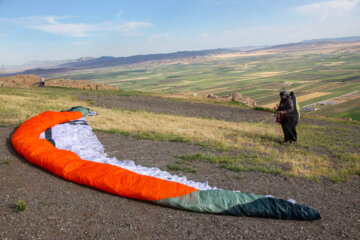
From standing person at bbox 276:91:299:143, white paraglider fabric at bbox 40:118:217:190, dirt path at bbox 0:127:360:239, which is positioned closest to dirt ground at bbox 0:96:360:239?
dirt path at bbox 0:127:360:239

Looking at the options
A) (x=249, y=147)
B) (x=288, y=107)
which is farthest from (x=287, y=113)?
(x=249, y=147)

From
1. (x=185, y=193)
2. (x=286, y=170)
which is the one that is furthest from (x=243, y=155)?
(x=185, y=193)

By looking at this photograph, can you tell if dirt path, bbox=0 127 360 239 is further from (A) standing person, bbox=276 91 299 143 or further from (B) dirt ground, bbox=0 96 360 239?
(A) standing person, bbox=276 91 299 143

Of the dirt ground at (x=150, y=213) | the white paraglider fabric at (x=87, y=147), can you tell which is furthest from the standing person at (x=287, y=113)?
the white paraglider fabric at (x=87, y=147)

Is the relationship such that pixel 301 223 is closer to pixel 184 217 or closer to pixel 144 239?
pixel 184 217

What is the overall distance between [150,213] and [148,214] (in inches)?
2.2

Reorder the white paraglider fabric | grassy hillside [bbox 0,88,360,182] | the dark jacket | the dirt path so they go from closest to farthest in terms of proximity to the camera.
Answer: the dirt path → the white paraglider fabric → grassy hillside [bbox 0,88,360,182] → the dark jacket

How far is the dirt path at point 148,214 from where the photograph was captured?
502 centimetres

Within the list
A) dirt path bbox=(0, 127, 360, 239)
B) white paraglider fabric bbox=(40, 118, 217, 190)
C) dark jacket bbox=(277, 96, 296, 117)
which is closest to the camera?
dirt path bbox=(0, 127, 360, 239)

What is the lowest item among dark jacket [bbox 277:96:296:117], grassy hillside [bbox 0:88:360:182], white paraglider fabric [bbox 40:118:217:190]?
grassy hillside [bbox 0:88:360:182]

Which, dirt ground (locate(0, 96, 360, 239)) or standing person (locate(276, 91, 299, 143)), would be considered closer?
dirt ground (locate(0, 96, 360, 239))

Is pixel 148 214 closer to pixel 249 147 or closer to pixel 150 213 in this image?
pixel 150 213

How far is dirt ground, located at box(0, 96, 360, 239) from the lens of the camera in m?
5.02

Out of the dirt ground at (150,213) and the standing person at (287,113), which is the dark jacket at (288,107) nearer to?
the standing person at (287,113)
